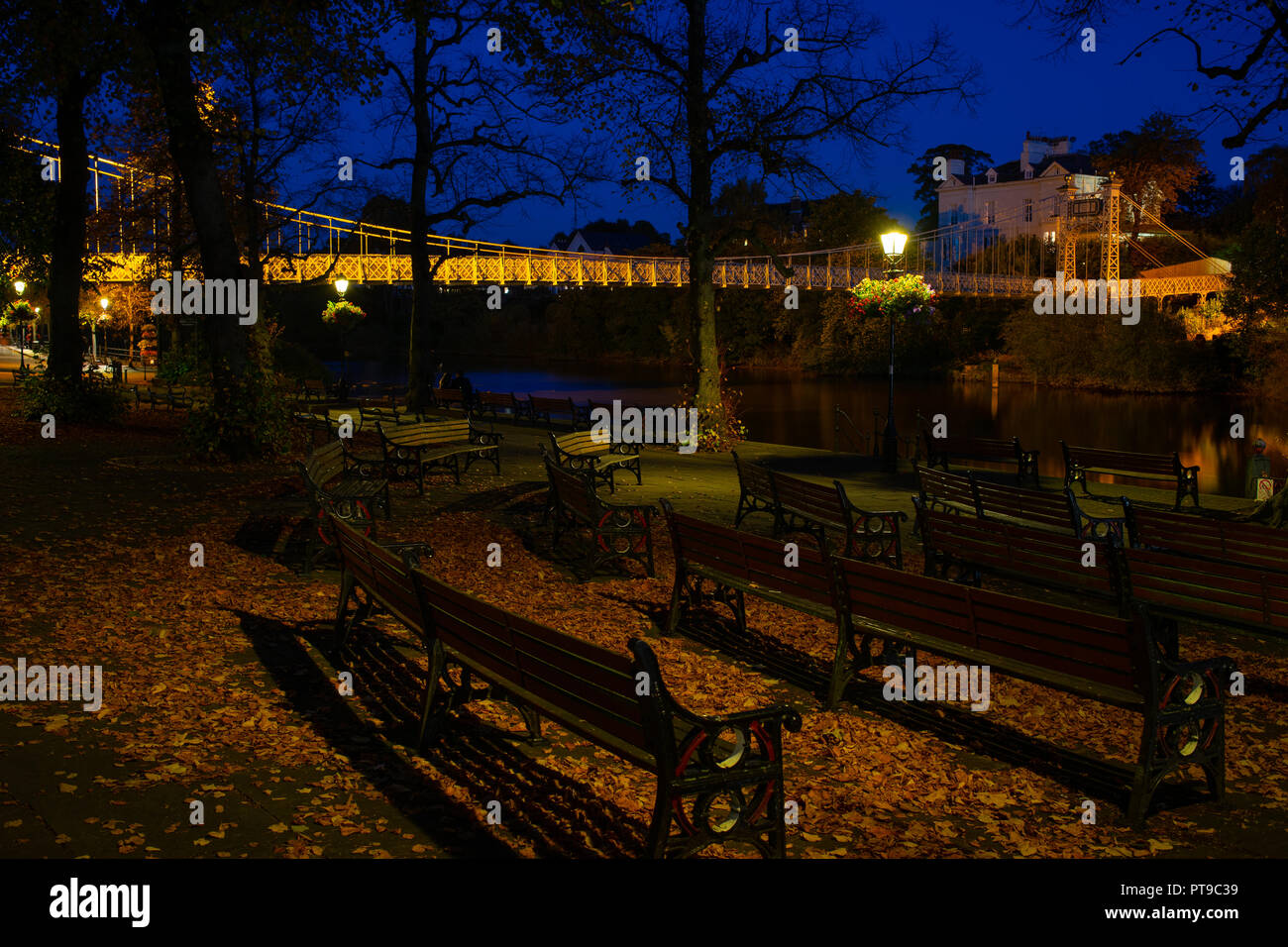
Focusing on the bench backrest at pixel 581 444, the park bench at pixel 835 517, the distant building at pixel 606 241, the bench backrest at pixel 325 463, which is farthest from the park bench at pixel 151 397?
the distant building at pixel 606 241

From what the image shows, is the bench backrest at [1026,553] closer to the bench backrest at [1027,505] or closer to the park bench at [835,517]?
the park bench at [835,517]

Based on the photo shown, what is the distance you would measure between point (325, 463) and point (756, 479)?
11.9 ft

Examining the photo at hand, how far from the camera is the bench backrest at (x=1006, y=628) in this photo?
13.3ft

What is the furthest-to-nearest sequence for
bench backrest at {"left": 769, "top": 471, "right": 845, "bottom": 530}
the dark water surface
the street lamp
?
the dark water surface → the street lamp → bench backrest at {"left": 769, "top": 471, "right": 845, "bottom": 530}

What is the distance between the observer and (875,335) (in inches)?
2442

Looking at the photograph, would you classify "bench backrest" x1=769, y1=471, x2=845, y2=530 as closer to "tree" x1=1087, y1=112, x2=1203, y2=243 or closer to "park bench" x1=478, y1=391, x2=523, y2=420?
"park bench" x1=478, y1=391, x2=523, y2=420

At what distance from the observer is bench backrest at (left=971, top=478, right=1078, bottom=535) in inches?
312

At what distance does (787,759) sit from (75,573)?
16.3 feet

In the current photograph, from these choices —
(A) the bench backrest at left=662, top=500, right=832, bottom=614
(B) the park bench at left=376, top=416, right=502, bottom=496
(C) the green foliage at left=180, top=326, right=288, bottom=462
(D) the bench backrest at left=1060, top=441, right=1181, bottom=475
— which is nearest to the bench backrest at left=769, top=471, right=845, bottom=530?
(A) the bench backrest at left=662, top=500, right=832, bottom=614

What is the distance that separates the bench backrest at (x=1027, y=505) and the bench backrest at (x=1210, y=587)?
5.85ft

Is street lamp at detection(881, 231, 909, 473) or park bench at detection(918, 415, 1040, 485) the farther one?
street lamp at detection(881, 231, 909, 473)

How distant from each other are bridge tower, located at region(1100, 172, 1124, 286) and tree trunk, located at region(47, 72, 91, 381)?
46665mm

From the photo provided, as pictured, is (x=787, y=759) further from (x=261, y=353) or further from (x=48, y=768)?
(x=261, y=353)
